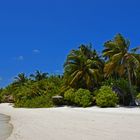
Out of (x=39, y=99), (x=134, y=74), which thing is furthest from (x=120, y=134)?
(x=39, y=99)

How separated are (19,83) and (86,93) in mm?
45486

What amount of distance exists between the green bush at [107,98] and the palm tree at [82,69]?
14.8 feet

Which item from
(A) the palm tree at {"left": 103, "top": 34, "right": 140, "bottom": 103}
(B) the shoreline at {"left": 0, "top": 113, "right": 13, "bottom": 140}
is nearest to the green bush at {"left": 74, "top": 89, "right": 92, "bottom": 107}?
(A) the palm tree at {"left": 103, "top": 34, "right": 140, "bottom": 103}

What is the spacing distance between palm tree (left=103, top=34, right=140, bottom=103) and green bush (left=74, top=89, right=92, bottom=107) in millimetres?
4676

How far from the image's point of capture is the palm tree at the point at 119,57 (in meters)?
41.0

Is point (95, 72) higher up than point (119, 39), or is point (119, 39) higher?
point (119, 39)

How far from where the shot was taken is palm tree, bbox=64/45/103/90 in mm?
46750

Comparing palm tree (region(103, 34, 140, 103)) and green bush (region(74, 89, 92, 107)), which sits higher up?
palm tree (region(103, 34, 140, 103))

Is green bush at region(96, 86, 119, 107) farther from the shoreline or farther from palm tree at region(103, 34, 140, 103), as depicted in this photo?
the shoreline

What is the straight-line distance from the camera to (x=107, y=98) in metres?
41.5

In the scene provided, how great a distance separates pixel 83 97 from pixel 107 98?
4610 mm

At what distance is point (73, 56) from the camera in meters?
47.5

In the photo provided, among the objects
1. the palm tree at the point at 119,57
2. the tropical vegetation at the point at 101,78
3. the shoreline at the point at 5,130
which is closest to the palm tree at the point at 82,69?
the tropical vegetation at the point at 101,78

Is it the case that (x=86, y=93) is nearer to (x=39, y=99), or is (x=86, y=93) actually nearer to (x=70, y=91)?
(x=70, y=91)
